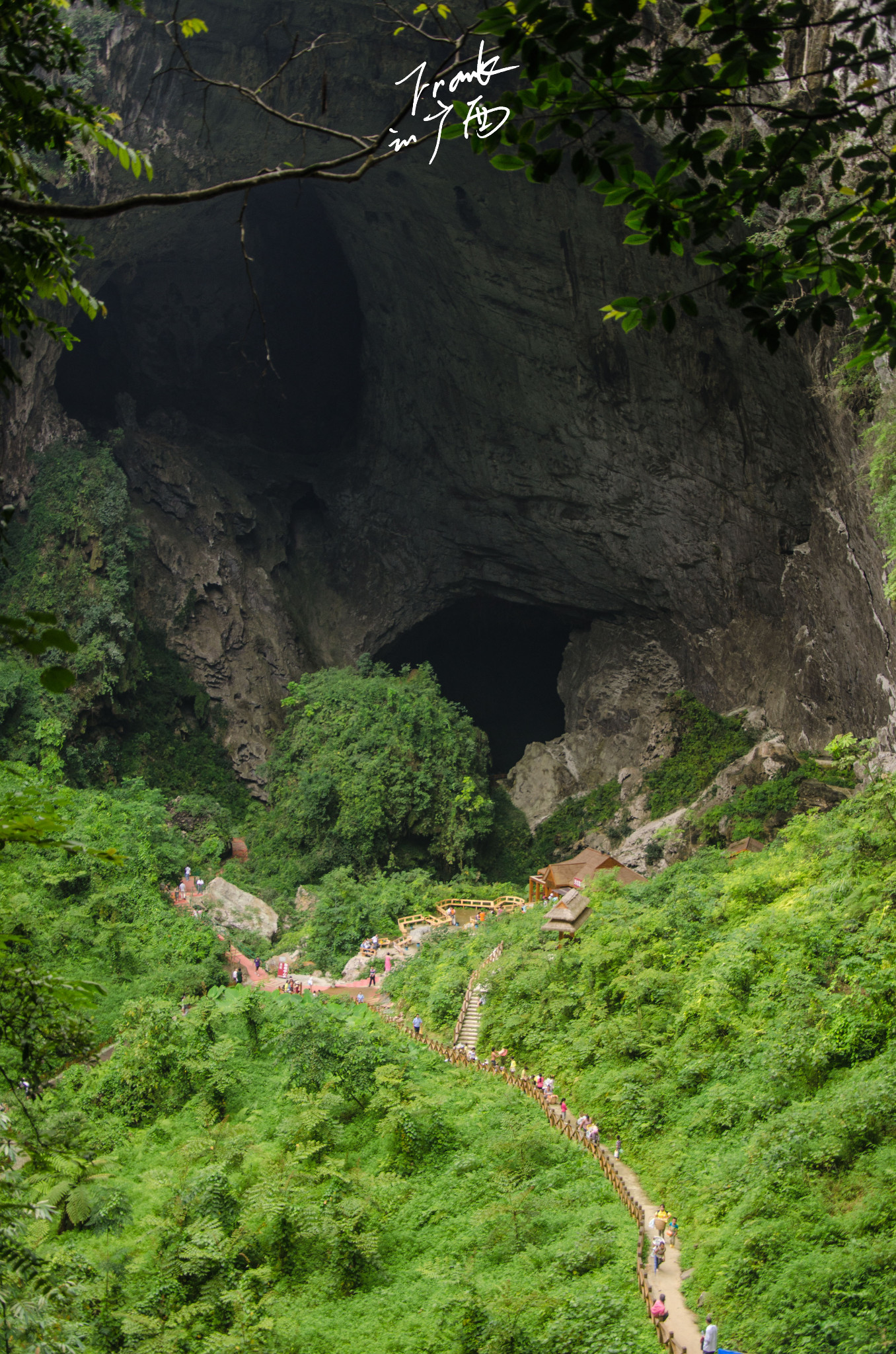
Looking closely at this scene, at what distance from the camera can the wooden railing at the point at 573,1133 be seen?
22.9 ft

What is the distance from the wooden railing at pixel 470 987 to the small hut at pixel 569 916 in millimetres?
1157

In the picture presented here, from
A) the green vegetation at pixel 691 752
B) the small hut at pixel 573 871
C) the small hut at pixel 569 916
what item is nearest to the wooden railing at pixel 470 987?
the small hut at pixel 569 916

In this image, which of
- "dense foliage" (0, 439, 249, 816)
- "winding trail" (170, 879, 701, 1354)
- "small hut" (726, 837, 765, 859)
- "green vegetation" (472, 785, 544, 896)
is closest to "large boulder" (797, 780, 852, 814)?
"small hut" (726, 837, 765, 859)

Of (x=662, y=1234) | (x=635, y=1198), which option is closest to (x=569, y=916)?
(x=635, y=1198)

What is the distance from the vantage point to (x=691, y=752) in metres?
22.7

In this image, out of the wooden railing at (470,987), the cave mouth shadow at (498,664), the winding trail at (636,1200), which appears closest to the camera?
the winding trail at (636,1200)

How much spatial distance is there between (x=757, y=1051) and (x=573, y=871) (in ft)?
30.8

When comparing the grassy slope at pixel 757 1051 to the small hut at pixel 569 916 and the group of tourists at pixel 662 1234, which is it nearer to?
the group of tourists at pixel 662 1234

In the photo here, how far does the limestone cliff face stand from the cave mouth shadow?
4.82 ft

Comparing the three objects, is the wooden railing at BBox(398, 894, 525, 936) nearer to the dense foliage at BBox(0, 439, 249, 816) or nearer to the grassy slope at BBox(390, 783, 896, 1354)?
the grassy slope at BBox(390, 783, 896, 1354)


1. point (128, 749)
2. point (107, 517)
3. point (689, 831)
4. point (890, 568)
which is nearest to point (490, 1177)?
point (890, 568)

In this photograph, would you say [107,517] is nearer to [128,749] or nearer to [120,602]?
[120,602]

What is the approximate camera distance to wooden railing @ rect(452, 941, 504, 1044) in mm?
13828

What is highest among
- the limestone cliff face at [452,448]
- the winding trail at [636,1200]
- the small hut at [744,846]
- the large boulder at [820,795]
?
the limestone cliff face at [452,448]
